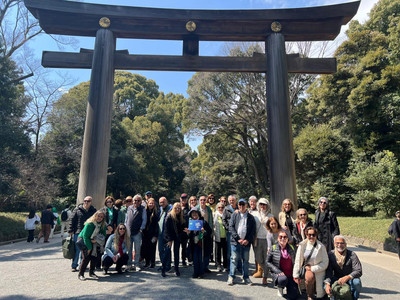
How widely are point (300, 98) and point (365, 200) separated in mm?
10603

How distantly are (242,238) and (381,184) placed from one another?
392 inches

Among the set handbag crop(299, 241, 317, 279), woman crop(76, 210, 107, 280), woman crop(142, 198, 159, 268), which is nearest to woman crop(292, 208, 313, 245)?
handbag crop(299, 241, 317, 279)

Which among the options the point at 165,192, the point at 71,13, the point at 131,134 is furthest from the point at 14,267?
the point at 165,192

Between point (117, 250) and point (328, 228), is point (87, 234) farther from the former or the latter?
point (328, 228)

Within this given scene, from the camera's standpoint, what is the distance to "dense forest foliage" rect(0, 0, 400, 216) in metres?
12.6

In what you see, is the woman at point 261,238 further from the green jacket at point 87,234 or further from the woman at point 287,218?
the green jacket at point 87,234

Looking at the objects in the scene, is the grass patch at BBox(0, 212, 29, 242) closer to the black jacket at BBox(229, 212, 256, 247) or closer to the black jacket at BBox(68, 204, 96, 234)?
the black jacket at BBox(68, 204, 96, 234)

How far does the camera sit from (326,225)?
4.92m

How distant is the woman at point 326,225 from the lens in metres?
4.86

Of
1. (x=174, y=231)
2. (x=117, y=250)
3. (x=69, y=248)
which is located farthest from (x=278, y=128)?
(x=69, y=248)

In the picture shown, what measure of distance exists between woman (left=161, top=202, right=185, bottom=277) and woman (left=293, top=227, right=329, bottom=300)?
7.99 feet

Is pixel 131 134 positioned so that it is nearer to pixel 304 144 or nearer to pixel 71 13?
pixel 304 144

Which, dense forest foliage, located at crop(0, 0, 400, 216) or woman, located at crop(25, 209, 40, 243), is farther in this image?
dense forest foliage, located at crop(0, 0, 400, 216)

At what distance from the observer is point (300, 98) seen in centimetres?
2072
